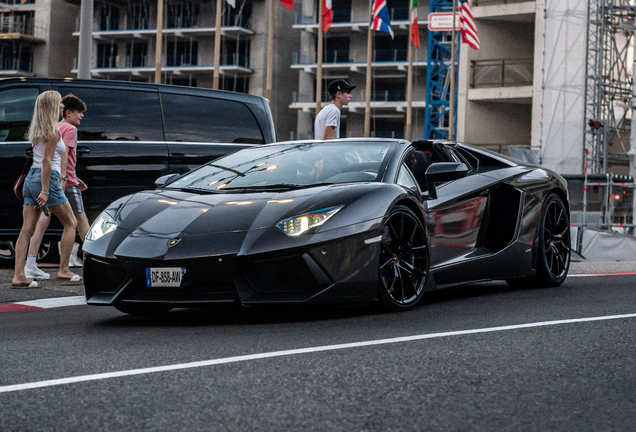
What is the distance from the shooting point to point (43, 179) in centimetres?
832

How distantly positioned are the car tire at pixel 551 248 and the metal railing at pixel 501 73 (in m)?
31.0

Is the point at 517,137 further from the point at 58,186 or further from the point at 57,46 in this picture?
the point at 57,46

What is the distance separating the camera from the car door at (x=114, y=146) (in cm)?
998

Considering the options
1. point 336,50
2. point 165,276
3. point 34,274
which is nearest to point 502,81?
point 336,50

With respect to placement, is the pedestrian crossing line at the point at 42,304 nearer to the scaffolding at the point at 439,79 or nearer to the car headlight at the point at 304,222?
the car headlight at the point at 304,222

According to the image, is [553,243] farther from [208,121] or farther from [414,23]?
[414,23]

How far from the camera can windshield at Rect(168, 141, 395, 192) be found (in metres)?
6.50

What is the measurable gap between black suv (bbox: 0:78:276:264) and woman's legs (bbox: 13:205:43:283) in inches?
54.4

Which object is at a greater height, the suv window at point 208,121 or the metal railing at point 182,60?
the metal railing at point 182,60

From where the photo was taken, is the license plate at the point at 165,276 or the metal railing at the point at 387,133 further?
the metal railing at the point at 387,133

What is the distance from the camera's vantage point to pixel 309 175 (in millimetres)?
6555

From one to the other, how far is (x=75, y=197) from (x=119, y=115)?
1361 mm

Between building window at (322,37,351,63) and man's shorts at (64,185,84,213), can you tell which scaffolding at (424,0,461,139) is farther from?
man's shorts at (64,185,84,213)

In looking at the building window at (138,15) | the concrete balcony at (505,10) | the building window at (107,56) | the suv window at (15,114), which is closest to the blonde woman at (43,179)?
the suv window at (15,114)
